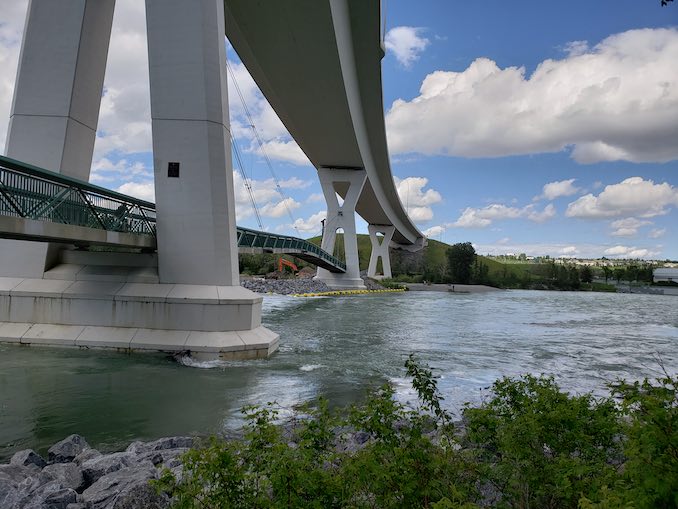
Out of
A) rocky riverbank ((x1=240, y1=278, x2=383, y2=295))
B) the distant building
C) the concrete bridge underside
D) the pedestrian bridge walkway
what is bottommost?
the distant building

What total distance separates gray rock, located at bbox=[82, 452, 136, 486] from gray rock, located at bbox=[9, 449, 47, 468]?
0.74 meters

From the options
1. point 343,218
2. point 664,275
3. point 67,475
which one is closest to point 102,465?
point 67,475

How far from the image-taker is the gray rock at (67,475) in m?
5.00

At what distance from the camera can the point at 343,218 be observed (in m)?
55.9

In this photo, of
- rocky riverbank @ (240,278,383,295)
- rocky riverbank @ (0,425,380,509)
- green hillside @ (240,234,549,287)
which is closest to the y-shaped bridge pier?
rocky riverbank @ (0,425,380,509)

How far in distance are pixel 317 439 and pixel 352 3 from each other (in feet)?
89.1

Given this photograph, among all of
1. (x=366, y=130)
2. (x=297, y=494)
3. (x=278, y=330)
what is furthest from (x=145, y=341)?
(x=366, y=130)

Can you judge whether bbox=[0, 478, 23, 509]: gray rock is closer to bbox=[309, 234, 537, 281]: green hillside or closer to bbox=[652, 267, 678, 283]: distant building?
bbox=[309, 234, 537, 281]: green hillside

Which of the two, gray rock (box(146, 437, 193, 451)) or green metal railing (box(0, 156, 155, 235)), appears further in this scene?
green metal railing (box(0, 156, 155, 235))

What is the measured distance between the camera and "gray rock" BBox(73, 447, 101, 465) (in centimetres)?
588

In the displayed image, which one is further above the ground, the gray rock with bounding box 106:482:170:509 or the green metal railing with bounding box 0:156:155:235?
the green metal railing with bounding box 0:156:155:235

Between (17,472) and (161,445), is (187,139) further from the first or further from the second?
(17,472)

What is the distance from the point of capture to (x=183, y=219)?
14.3 m

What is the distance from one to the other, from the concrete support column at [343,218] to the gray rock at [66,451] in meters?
48.3
